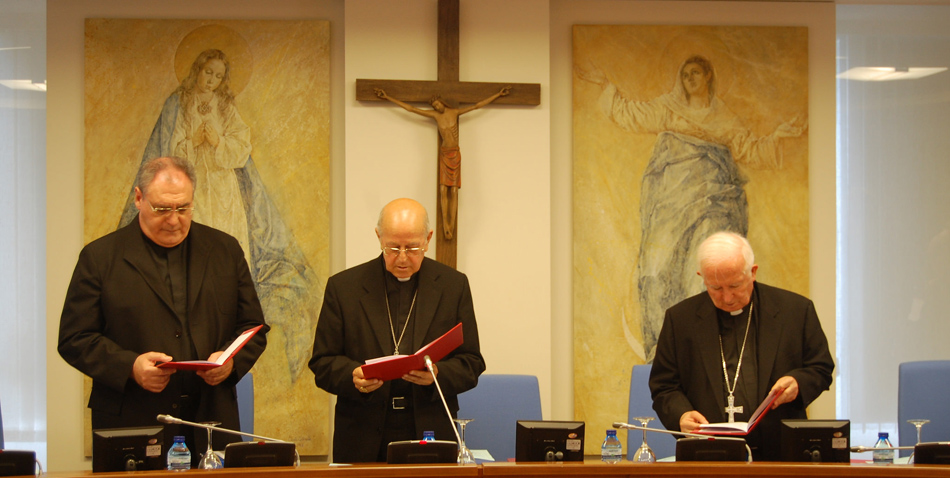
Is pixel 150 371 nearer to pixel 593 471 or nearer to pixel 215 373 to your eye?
pixel 215 373

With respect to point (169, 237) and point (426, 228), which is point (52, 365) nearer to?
point (169, 237)

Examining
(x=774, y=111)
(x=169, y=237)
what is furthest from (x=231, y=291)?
(x=774, y=111)

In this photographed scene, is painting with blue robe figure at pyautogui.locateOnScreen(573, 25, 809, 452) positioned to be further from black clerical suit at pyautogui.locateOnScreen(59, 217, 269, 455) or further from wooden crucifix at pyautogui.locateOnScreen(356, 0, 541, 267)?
black clerical suit at pyautogui.locateOnScreen(59, 217, 269, 455)

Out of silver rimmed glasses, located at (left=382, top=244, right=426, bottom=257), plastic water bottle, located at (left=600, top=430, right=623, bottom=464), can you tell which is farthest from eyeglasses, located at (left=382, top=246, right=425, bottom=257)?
plastic water bottle, located at (left=600, top=430, right=623, bottom=464)

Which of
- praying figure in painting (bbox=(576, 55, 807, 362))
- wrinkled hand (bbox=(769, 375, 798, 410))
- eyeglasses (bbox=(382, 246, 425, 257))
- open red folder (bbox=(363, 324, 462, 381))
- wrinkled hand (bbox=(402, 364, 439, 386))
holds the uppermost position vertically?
praying figure in painting (bbox=(576, 55, 807, 362))

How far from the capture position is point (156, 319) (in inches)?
117

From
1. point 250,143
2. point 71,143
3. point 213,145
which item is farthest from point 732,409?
point 71,143

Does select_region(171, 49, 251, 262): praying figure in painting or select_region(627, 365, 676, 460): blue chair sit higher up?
select_region(171, 49, 251, 262): praying figure in painting

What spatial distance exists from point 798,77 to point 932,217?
1.17m

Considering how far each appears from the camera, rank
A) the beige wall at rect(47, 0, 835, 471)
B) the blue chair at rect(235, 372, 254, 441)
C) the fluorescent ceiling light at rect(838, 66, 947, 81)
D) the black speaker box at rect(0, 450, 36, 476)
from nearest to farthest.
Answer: the black speaker box at rect(0, 450, 36, 476)
the blue chair at rect(235, 372, 254, 441)
the beige wall at rect(47, 0, 835, 471)
the fluorescent ceiling light at rect(838, 66, 947, 81)

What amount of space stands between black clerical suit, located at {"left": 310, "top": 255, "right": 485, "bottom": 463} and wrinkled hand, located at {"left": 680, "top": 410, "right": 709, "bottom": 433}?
74 centimetres

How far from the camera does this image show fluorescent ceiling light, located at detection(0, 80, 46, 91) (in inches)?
189

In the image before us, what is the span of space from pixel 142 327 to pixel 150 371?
220 millimetres

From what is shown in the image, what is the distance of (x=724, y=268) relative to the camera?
2.97 meters
